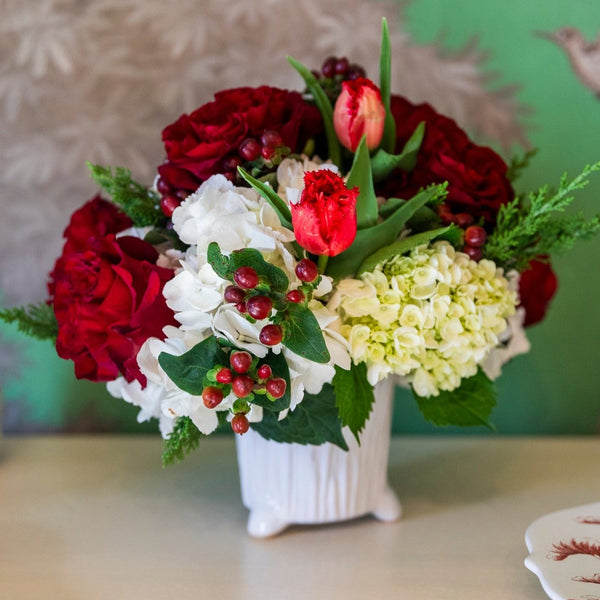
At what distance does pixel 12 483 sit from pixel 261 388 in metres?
0.48

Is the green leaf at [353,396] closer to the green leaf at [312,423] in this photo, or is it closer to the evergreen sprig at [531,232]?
the green leaf at [312,423]

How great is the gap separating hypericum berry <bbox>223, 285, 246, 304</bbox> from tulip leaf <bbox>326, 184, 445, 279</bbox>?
0.12m

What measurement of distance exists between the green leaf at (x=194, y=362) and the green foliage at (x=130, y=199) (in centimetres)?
21

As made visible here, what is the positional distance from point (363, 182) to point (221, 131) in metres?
0.15

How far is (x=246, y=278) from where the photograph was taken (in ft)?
1.99

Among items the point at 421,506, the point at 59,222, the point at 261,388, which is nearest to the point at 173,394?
the point at 261,388

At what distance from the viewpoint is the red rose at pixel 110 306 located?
2.26ft

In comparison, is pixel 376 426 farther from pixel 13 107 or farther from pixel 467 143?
pixel 13 107

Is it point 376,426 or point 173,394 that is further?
point 376,426

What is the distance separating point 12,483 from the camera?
3.14 feet

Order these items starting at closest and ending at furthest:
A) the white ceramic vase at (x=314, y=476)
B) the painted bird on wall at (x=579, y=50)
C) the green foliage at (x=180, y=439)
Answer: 1. the green foliage at (x=180, y=439)
2. the white ceramic vase at (x=314, y=476)
3. the painted bird on wall at (x=579, y=50)

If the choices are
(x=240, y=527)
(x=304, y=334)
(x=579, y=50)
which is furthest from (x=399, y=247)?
(x=579, y=50)

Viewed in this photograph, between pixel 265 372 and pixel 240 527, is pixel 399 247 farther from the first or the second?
pixel 240 527

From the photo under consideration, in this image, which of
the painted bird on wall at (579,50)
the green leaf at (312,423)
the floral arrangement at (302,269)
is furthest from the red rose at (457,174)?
the painted bird on wall at (579,50)
